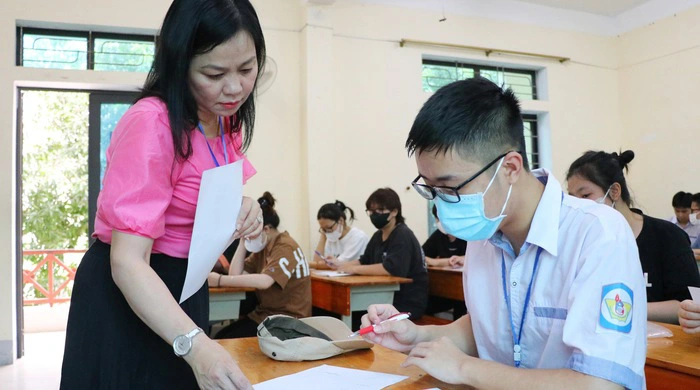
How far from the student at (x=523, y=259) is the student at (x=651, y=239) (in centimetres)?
123

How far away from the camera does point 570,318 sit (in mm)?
938

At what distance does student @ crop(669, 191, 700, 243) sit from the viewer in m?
5.38

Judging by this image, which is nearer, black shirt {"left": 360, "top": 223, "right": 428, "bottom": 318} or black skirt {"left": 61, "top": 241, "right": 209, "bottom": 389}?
black skirt {"left": 61, "top": 241, "right": 209, "bottom": 389}

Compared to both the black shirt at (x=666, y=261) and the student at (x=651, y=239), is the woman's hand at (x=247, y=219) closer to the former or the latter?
the student at (x=651, y=239)

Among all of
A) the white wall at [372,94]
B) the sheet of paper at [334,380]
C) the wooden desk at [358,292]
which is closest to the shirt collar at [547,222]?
the sheet of paper at [334,380]

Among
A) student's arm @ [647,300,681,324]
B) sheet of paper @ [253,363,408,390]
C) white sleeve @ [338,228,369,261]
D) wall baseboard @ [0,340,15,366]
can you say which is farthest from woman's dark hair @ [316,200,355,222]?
sheet of paper @ [253,363,408,390]

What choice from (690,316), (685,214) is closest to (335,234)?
(685,214)

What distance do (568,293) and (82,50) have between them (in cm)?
474

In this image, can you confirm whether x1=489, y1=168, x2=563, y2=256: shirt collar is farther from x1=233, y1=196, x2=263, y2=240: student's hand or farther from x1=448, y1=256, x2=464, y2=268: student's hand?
x1=448, y1=256, x2=464, y2=268: student's hand

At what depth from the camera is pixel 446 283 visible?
404 centimetres

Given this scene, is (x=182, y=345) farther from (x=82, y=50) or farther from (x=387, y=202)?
(x=82, y=50)

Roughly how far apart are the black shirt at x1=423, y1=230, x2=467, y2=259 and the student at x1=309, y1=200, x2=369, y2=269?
0.55 metres

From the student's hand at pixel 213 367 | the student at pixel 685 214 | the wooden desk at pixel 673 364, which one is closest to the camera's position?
the student's hand at pixel 213 367

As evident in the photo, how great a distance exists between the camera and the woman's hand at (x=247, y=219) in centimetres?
99
